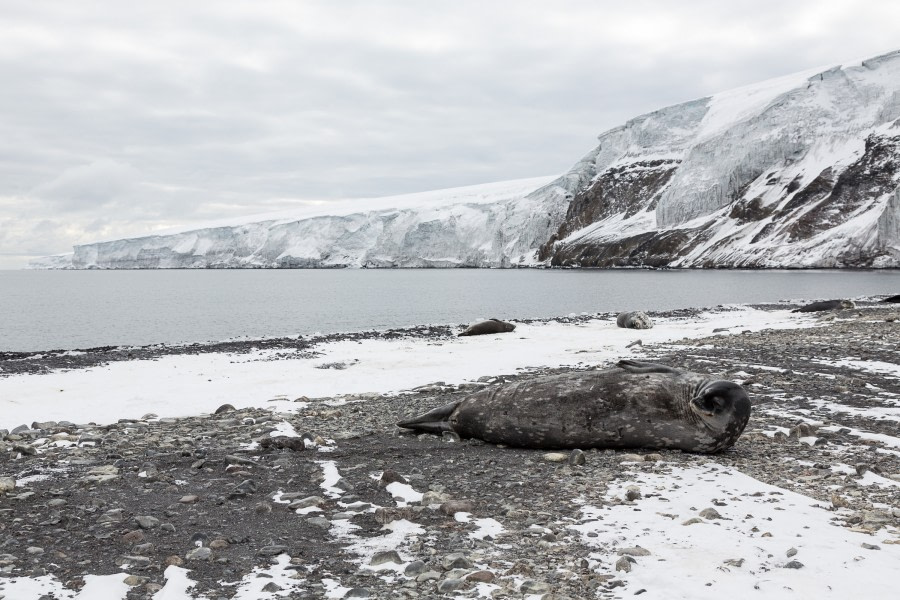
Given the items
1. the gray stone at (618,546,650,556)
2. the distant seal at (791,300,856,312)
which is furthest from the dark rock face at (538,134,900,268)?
the gray stone at (618,546,650,556)

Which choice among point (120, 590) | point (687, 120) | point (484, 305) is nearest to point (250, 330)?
point (484, 305)

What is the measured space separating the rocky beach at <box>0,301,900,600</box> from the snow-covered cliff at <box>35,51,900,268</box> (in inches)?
3802

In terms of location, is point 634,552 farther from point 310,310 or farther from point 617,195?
point 617,195

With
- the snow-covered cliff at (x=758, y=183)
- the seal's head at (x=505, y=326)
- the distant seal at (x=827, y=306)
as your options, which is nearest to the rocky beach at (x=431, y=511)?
the seal's head at (x=505, y=326)

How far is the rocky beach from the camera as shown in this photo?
167 inches

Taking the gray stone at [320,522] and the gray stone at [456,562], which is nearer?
the gray stone at [456,562]

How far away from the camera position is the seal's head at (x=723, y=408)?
723 cm

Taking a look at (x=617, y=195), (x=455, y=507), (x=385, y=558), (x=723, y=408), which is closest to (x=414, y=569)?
(x=385, y=558)

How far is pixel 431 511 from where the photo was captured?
567 centimetres

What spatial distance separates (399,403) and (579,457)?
15.1 feet

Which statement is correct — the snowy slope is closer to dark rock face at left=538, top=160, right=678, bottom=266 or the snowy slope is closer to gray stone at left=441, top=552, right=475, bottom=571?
dark rock face at left=538, top=160, right=678, bottom=266

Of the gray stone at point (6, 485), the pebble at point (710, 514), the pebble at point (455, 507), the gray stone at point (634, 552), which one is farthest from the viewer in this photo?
the gray stone at point (6, 485)

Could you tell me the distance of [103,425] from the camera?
9.97m

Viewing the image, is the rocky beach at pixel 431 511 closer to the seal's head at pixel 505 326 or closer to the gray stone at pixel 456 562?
the gray stone at pixel 456 562
